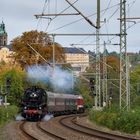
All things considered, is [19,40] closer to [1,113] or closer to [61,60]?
[61,60]

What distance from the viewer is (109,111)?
42875 millimetres

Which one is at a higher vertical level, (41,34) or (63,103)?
(41,34)

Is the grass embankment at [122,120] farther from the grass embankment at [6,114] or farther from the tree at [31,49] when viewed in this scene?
the tree at [31,49]

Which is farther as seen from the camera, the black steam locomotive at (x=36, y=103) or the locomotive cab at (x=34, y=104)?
the black steam locomotive at (x=36, y=103)

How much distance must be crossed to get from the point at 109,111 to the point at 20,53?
6010 cm

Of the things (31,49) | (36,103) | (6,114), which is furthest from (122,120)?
(31,49)

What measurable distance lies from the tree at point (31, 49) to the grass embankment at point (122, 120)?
5685cm

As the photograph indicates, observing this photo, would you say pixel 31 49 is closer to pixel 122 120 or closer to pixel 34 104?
pixel 34 104

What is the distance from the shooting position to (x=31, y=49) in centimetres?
10088

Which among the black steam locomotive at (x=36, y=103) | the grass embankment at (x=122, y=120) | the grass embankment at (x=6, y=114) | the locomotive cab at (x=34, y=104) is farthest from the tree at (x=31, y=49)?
the grass embankment at (x=122, y=120)

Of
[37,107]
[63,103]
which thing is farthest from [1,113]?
[63,103]

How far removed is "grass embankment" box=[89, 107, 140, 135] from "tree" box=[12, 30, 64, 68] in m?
56.8

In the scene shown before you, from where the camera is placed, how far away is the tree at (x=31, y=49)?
100344 mm

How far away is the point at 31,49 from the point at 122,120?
66.2 metres
